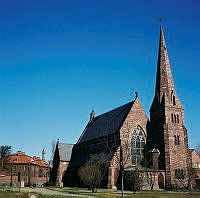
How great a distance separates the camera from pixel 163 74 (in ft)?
181

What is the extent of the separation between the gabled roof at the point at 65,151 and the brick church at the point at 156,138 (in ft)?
34.5

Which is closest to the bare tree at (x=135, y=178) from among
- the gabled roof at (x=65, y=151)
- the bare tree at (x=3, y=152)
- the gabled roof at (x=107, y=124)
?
the gabled roof at (x=107, y=124)

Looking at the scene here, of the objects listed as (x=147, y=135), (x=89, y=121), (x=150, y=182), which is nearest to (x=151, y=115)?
(x=147, y=135)

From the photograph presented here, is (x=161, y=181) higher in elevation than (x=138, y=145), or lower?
lower

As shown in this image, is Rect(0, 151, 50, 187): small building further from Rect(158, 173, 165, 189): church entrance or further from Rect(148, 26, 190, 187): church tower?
Rect(148, 26, 190, 187): church tower

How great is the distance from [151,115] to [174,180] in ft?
44.2

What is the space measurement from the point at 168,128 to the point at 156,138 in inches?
130

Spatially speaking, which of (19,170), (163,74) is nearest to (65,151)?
(19,170)

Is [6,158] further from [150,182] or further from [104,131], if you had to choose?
[150,182]

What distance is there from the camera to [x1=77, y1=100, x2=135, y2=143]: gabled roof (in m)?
54.5

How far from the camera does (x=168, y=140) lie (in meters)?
49.2

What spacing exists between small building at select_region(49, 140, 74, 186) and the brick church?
8.04 metres

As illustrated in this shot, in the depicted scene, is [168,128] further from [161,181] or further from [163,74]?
[163,74]

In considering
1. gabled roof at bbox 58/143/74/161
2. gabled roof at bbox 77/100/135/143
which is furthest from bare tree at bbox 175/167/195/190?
gabled roof at bbox 58/143/74/161
